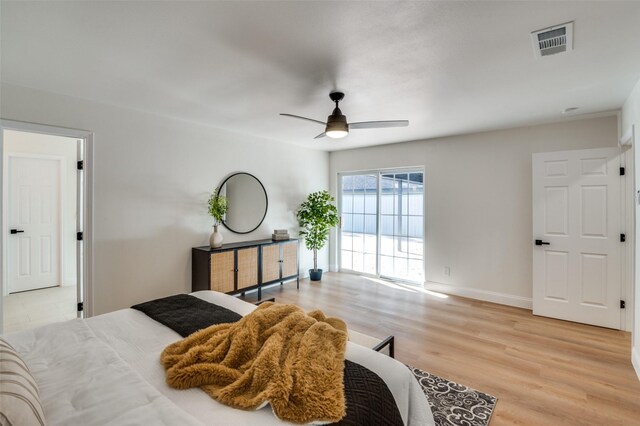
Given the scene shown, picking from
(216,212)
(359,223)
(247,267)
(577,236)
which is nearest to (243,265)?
(247,267)

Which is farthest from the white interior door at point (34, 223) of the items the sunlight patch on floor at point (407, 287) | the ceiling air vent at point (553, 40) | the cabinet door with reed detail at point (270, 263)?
the ceiling air vent at point (553, 40)

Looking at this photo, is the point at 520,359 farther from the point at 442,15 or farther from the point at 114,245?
the point at 114,245

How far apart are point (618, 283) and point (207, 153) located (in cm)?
513

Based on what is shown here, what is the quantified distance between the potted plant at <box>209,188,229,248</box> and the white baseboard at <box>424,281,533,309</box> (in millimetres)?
3268

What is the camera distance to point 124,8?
163cm

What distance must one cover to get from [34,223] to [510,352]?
6.46 m

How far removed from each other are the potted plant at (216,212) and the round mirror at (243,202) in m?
0.13

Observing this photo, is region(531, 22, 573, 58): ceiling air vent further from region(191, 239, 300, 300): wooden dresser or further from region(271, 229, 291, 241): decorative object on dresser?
region(271, 229, 291, 241): decorative object on dresser

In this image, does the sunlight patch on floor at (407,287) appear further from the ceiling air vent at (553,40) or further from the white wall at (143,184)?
the ceiling air vent at (553,40)

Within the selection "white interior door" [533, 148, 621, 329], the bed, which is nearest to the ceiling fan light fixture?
the bed

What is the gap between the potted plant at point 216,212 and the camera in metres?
3.86

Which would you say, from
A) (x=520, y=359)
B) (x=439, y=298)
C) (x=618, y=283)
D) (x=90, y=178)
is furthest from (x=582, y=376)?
(x=90, y=178)

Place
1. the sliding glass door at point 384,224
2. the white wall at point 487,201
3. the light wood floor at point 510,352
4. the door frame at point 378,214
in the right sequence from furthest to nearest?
the sliding glass door at point 384,224 → the door frame at point 378,214 → the white wall at point 487,201 → the light wood floor at point 510,352

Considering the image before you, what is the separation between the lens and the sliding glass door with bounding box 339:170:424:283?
4.96 m
